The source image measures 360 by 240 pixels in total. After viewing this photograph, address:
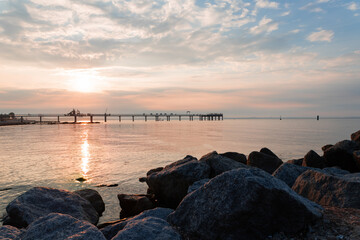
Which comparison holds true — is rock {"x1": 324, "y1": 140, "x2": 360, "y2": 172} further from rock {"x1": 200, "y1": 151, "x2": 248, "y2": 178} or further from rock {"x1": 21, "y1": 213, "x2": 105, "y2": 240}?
rock {"x1": 21, "y1": 213, "x2": 105, "y2": 240}

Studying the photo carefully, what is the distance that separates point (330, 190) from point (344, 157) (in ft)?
28.9

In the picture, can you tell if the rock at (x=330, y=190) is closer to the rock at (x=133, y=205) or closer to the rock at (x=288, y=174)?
the rock at (x=288, y=174)

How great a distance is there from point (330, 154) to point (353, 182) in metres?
8.67

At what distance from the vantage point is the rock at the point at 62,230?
4.13 m

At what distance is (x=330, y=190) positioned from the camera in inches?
249

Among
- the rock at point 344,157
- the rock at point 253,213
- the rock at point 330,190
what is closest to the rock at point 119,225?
the rock at point 253,213

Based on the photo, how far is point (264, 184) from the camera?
455 centimetres

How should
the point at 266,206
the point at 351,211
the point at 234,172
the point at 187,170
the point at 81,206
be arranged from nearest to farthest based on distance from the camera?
the point at 266,206 < the point at 234,172 < the point at 351,211 < the point at 81,206 < the point at 187,170

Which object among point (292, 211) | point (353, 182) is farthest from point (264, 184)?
point (353, 182)

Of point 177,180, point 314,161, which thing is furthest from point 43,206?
point 314,161

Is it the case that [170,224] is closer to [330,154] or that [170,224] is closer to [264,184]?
[264,184]

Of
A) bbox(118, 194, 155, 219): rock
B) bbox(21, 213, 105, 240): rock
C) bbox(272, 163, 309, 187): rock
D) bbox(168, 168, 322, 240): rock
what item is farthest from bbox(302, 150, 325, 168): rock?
bbox(21, 213, 105, 240): rock

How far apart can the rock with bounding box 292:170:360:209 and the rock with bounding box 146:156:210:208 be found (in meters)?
3.32

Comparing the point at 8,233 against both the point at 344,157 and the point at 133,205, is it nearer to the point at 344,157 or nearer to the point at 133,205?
the point at 133,205
